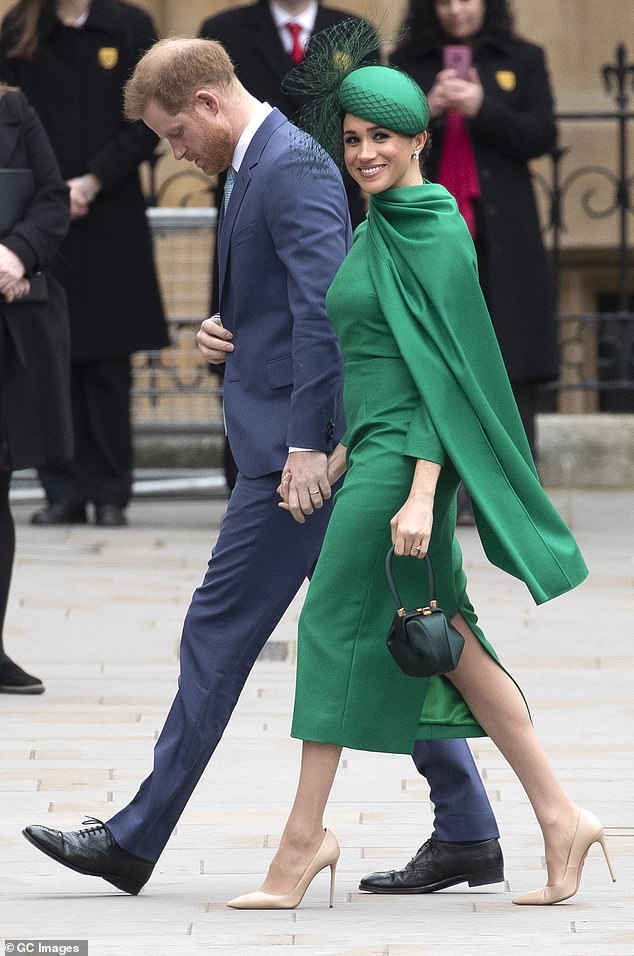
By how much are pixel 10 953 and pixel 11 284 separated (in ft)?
9.46

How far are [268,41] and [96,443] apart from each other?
1.81 meters

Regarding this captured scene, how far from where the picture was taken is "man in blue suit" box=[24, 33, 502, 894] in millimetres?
4176

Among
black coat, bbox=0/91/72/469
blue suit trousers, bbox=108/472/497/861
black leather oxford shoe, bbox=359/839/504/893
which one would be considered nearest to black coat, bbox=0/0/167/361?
black coat, bbox=0/91/72/469

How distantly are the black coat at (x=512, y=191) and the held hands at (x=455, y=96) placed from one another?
0.48ft

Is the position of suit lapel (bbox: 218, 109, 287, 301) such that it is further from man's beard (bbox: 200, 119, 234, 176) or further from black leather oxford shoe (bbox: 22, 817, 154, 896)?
black leather oxford shoe (bbox: 22, 817, 154, 896)

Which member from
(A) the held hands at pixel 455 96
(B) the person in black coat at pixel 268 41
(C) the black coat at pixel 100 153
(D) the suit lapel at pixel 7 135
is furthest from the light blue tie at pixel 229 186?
(C) the black coat at pixel 100 153

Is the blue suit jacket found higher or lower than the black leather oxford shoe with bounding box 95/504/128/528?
higher

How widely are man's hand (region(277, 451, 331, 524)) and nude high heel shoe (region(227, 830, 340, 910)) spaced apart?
621 millimetres

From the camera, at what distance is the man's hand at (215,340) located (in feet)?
14.2

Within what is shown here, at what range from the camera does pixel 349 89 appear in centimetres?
402

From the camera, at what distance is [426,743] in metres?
4.27

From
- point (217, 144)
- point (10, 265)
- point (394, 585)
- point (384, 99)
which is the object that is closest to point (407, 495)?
point (394, 585)

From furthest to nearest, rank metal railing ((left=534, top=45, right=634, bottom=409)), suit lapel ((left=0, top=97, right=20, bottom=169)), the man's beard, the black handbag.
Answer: metal railing ((left=534, top=45, right=634, bottom=409)) → suit lapel ((left=0, top=97, right=20, bottom=169)) → the man's beard → the black handbag

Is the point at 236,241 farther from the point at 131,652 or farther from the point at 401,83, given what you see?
the point at 131,652
